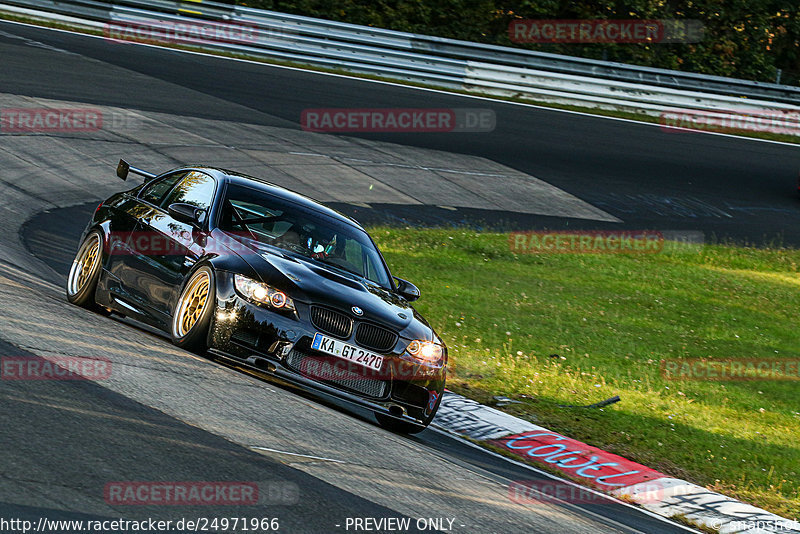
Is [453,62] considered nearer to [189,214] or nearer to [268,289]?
[189,214]

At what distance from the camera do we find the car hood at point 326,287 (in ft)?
24.0

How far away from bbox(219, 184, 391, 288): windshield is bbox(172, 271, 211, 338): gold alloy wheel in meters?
0.64

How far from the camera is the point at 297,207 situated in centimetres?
864

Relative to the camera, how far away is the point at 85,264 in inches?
362

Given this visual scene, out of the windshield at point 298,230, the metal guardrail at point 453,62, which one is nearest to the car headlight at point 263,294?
the windshield at point 298,230

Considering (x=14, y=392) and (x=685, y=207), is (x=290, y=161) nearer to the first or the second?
(x=685, y=207)

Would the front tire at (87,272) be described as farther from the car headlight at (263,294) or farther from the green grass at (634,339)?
the green grass at (634,339)

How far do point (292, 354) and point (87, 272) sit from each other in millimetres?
2879

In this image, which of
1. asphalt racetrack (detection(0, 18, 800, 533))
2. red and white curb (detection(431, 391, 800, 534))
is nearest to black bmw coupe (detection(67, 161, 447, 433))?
asphalt racetrack (detection(0, 18, 800, 533))

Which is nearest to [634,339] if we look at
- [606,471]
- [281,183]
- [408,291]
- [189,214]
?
[606,471]

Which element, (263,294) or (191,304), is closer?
(263,294)

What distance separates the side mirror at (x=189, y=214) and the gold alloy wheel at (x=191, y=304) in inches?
25.0

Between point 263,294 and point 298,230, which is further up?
point 298,230

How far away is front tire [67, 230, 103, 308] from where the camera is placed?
895 cm
